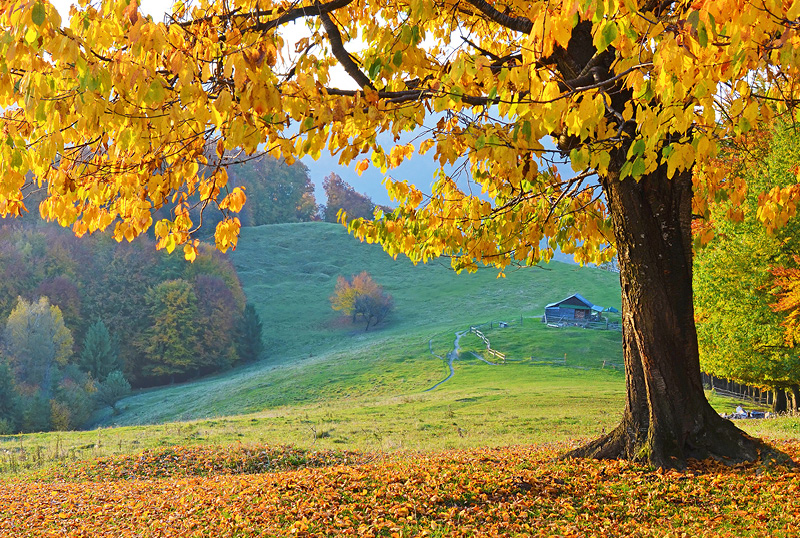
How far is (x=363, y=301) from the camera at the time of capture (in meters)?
67.9

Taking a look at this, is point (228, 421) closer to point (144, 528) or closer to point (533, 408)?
point (533, 408)

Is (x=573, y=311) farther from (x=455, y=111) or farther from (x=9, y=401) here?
(x=455, y=111)

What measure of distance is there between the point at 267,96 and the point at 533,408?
75.3 ft

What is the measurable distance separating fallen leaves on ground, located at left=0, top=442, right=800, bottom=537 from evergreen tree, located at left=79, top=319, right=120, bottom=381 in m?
50.9

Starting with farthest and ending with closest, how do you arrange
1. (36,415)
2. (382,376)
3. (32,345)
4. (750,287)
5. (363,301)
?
(363,301) < (32,345) < (36,415) < (382,376) < (750,287)

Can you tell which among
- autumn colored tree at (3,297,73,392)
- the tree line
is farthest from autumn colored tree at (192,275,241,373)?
autumn colored tree at (3,297,73,392)

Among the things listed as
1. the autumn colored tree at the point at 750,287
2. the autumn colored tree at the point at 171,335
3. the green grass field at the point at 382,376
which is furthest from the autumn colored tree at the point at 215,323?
the autumn colored tree at the point at 750,287

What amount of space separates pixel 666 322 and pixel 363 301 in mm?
61859

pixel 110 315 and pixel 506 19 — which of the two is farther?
pixel 110 315

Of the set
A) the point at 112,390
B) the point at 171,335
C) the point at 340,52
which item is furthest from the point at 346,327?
the point at 340,52

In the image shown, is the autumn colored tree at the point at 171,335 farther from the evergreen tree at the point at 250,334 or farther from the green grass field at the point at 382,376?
the evergreen tree at the point at 250,334

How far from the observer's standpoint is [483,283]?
258 ft

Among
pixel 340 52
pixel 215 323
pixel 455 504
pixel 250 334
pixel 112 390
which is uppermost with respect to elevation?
pixel 340 52

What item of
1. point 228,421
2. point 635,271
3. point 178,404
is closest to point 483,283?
point 178,404
